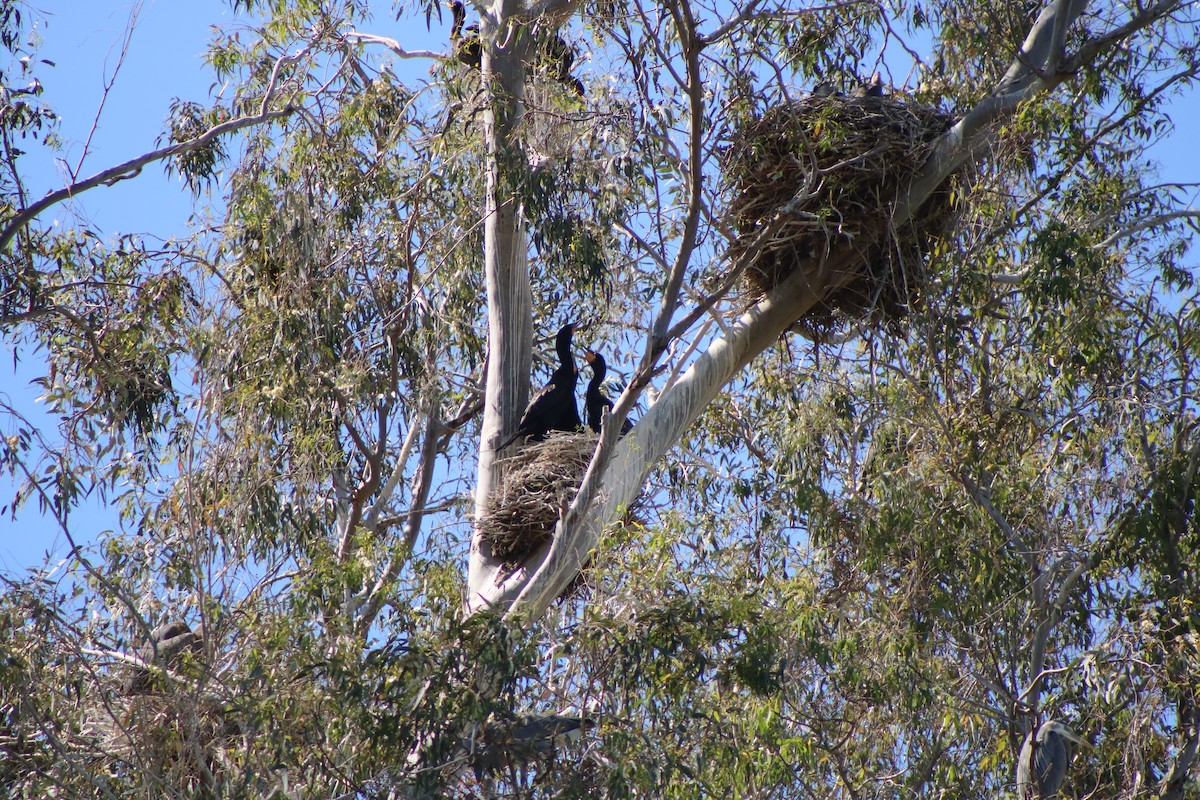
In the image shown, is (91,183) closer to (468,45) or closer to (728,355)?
(468,45)

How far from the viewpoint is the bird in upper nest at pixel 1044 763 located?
20.8ft

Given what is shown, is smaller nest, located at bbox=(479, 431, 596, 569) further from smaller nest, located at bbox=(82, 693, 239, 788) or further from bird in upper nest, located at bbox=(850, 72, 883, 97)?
bird in upper nest, located at bbox=(850, 72, 883, 97)

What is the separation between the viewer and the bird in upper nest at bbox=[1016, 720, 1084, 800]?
20.8 feet

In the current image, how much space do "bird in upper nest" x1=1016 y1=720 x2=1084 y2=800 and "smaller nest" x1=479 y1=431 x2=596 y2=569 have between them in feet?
8.26

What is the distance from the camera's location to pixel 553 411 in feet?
25.3

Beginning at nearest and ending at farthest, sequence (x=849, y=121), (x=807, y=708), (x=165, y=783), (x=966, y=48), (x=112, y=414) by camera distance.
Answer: (x=165, y=783), (x=849, y=121), (x=807, y=708), (x=112, y=414), (x=966, y=48)

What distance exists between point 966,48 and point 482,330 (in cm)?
401

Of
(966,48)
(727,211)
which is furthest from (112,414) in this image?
(966,48)

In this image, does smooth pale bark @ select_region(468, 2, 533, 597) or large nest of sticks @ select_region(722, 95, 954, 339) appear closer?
large nest of sticks @ select_region(722, 95, 954, 339)

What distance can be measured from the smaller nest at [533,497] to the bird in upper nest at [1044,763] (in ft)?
8.26

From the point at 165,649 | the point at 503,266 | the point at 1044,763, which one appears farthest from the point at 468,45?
the point at 1044,763

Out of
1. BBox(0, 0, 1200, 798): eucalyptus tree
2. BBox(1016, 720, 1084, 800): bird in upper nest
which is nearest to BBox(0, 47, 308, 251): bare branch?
BBox(0, 0, 1200, 798): eucalyptus tree

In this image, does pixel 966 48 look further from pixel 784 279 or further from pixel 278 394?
pixel 278 394

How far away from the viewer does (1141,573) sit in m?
7.49
